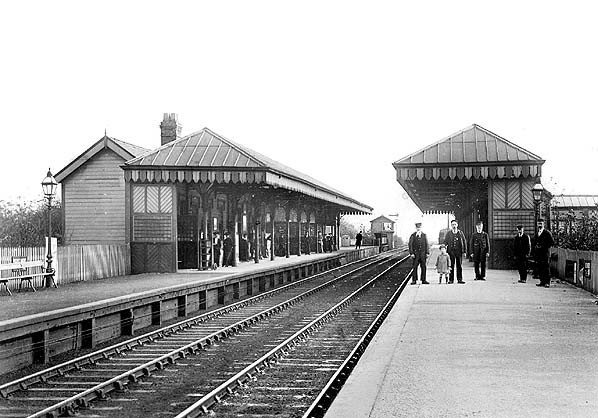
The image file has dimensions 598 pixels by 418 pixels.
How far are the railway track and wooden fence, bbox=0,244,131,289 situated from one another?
4.41 meters

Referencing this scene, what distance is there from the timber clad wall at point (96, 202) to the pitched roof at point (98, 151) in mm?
225

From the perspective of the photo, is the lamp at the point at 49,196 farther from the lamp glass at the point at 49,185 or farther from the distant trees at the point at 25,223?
the distant trees at the point at 25,223

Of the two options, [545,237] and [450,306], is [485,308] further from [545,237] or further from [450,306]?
[545,237]

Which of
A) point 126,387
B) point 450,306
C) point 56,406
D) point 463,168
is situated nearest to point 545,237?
point 450,306

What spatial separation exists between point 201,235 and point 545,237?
35.5 feet

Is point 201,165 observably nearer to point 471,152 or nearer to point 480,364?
point 471,152

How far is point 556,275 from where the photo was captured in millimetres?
20875

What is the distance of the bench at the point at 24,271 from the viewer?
49.0 feet

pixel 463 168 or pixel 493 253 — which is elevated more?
pixel 463 168

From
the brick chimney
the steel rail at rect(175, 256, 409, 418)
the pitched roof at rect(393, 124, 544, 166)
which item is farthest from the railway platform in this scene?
the brick chimney

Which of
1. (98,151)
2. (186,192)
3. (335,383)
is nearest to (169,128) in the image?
(98,151)

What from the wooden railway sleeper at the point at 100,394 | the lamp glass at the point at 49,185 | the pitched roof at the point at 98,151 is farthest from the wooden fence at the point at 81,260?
the wooden railway sleeper at the point at 100,394

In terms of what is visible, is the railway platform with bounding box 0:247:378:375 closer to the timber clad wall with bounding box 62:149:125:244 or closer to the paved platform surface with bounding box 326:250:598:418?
the paved platform surface with bounding box 326:250:598:418

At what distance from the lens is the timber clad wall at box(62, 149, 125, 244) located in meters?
26.0
